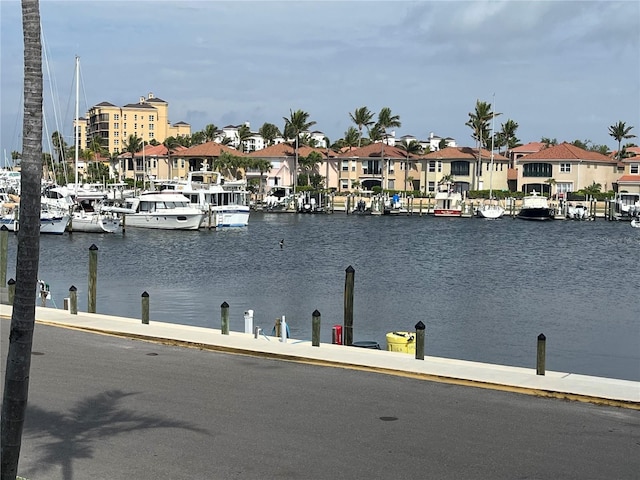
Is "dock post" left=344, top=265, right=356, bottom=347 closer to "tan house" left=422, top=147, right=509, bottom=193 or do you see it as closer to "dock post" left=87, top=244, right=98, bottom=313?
"dock post" left=87, top=244, right=98, bottom=313

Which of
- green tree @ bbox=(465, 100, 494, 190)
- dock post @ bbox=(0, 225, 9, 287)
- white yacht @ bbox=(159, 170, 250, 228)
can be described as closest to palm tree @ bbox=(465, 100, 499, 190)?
green tree @ bbox=(465, 100, 494, 190)

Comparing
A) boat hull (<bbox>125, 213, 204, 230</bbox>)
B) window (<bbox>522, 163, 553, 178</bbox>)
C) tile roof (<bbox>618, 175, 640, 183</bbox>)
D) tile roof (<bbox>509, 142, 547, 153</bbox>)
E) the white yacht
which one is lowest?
boat hull (<bbox>125, 213, 204, 230</bbox>)

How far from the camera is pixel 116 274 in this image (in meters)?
51.6

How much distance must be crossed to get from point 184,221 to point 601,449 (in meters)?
72.9

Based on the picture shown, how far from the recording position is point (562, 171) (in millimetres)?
128625

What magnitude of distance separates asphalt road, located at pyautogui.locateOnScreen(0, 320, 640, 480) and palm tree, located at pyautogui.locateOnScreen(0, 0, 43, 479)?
9.88 ft

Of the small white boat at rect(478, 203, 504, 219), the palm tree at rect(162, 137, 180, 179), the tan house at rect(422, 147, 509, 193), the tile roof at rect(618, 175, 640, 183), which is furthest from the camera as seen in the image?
the palm tree at rect(162, 137, 180, 179)

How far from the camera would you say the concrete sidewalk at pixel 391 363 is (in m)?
16.2

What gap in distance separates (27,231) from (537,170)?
A: 418 ft

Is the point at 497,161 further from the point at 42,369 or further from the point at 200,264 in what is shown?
the point at 42,369

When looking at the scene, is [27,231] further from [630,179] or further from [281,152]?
[281,152]

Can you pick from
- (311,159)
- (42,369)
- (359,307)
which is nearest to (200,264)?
(359,307)

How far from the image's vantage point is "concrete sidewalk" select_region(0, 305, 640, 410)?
16203mm

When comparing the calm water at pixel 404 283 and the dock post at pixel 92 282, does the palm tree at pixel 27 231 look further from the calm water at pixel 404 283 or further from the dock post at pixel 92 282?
the calm water at pixel 404 283
